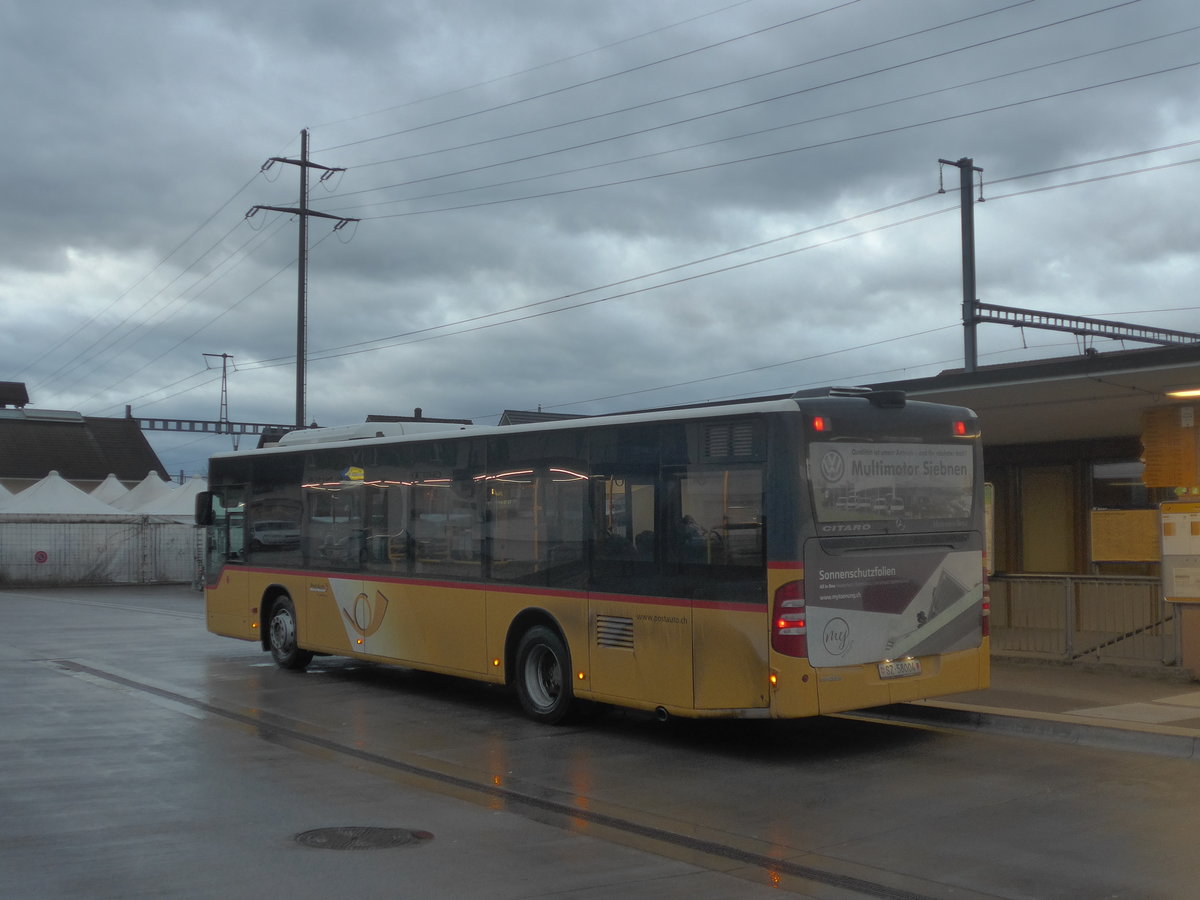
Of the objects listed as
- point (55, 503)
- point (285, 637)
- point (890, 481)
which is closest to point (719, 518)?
point (890, 481)

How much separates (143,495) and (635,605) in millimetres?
43694

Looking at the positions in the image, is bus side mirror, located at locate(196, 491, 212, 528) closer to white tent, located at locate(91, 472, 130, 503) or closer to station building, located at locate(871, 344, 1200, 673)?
station building, located at locate(871, 344, 1200, 673)

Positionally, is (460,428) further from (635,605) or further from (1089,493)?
(1089,493)

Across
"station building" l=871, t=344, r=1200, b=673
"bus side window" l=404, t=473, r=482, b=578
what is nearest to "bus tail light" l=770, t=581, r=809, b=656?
"bus side window" l=404, t=473, r=482, b=578

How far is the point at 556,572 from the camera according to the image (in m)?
11.9

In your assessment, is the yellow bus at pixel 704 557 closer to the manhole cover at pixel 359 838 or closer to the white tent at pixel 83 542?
the manhole cover at pixel 359 838

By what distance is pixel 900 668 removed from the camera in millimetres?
10438

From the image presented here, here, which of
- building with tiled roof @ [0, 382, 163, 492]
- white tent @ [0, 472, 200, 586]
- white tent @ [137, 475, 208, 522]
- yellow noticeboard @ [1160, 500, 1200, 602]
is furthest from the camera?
building with tiled roof @ [0, 382, 163, 492]

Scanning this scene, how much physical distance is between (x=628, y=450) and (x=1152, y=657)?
7525 mm

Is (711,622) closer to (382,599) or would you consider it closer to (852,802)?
(852,802)

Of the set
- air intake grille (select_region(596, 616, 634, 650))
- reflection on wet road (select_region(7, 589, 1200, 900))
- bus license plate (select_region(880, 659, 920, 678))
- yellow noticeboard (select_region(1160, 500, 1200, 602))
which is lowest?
reflection on wet road (select_region(7, 589, 1200, 900))

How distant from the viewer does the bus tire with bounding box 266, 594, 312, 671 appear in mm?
16766

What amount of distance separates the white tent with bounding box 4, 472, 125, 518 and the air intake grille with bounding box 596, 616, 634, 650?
38.4 meters

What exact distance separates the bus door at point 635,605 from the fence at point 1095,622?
6.38m
